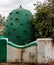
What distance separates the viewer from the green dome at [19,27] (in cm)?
1563

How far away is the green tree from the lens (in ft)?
46.8

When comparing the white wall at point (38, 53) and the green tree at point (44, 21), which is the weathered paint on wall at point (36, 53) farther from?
the green tree at point (44, 21)

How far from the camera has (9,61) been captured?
13.8 metres

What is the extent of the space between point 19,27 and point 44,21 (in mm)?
1712

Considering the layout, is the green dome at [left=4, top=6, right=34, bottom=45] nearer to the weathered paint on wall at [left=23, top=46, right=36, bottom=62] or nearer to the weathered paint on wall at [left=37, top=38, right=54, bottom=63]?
the weathered paint on wall at [left=23, top=46, right=36, bottom=62]

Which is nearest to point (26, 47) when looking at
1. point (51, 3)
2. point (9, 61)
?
point (9, 61)

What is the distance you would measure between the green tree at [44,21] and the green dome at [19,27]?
48cm

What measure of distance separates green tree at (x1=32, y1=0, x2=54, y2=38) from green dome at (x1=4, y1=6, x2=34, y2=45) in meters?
0.48

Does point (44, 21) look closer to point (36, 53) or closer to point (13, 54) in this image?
point (36, 53)

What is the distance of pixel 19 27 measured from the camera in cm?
1568

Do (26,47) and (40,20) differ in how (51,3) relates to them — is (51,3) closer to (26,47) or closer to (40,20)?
(40,20)

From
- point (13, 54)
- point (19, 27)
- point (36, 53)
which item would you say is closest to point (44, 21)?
point (19, 27)

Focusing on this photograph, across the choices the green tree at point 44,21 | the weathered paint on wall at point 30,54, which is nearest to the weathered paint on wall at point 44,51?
the weathered paint on wall at point 30,54

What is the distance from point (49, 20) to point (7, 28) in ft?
9.76
